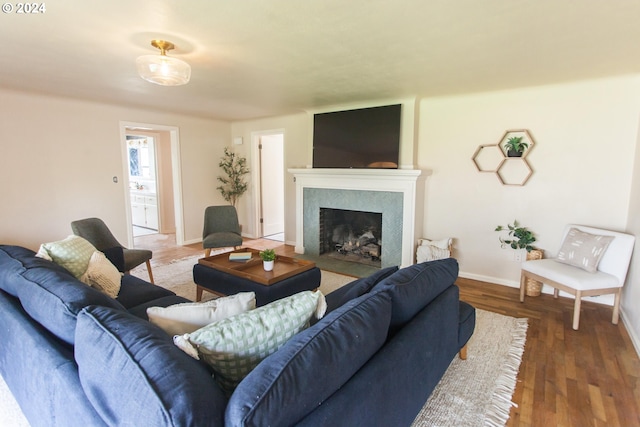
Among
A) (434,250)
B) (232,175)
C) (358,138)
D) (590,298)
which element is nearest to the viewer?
(590,298)

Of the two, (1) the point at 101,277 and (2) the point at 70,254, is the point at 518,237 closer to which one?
(1) the point at 101,277

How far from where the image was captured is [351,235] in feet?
16.5

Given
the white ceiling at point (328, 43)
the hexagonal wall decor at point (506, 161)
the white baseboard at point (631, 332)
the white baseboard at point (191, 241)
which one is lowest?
the white baseboard at point (631, 332)

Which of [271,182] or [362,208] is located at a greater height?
[271,182]

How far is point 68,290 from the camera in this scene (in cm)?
136

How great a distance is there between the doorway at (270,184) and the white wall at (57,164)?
166 centimetres

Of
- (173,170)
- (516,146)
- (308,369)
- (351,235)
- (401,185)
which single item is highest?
(516,146)

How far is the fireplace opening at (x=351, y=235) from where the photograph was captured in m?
4.72

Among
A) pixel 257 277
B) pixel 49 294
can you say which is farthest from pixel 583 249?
pixel 49 294

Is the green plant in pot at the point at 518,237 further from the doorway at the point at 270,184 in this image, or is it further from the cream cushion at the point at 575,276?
the doorway at the point at 270,184

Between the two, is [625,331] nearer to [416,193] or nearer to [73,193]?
[416,193]

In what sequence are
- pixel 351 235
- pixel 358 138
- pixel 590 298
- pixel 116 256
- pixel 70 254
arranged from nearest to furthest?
pixel 70 254 → pixel 116 256 → pixel 590 298 → pixel 358 138 → pixel 351 235

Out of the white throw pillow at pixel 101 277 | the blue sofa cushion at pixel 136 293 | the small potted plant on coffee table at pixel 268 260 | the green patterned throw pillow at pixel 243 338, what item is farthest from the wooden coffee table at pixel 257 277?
the green patterned throw pillow at pixel 243 338

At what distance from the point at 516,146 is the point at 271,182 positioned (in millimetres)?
4169
